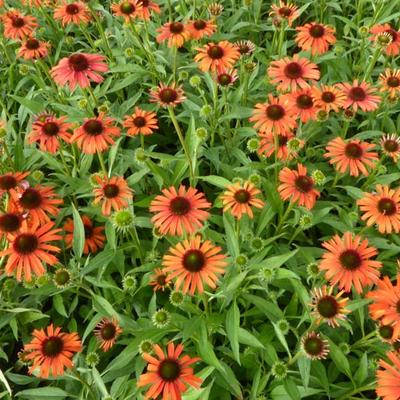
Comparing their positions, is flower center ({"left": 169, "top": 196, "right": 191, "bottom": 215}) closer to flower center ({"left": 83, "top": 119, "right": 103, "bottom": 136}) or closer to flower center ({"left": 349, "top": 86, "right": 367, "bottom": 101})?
flower center ({"left": 83, "top": 119, "right": 103, "bottom": 136})

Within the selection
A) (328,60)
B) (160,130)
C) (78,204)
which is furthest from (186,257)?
(328,60)

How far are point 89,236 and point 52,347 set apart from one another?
0.77m

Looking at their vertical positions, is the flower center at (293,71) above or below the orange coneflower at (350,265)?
above

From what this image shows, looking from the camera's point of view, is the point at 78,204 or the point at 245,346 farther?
the point at 78,204

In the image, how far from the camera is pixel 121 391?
1.91 meters

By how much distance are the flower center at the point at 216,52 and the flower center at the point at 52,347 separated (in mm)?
1721

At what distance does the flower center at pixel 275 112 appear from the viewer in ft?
7.47

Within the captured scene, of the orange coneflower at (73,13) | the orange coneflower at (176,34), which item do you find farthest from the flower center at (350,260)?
the orange coneflower at (73,13)

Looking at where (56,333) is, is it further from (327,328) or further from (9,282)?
(327,328)

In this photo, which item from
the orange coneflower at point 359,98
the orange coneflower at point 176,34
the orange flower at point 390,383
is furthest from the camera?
the orange coneflower at point 176,34

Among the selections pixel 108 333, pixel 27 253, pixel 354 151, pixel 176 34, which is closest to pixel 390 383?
pixel 108 333

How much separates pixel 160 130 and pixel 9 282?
1.58m

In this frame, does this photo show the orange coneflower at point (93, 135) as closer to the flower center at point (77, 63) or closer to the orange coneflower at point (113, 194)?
the orange coneflower at point (113, 194)

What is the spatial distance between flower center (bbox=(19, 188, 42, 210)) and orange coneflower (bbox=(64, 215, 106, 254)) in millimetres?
315
